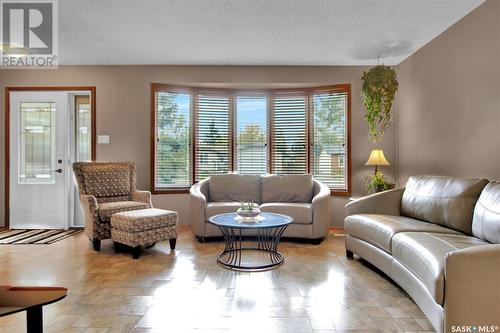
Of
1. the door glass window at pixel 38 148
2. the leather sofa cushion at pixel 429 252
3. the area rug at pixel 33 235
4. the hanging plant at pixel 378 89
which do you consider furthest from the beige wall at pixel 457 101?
the door glass window at pixel 38 148

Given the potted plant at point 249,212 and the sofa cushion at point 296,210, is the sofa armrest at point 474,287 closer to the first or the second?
the potted plant at point 249,212

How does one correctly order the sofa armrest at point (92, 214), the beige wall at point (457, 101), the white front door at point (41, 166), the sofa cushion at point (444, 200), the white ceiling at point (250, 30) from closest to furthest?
1. the sofa cushion at point (444, 200)
2. the beige wall at point (457, 101)
3. the white ceiling at point (250, 30)
4. the sofa armrest at point (92, 214)
5. the white front door at point (41, 166)

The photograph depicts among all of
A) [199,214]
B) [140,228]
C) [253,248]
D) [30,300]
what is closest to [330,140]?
[253,248]

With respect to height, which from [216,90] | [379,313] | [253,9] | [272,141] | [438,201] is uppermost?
[253,9]

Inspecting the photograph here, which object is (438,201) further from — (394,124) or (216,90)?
(216,90)

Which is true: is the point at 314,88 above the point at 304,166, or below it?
above

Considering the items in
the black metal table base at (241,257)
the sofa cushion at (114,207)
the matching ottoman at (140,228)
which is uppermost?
the sofa cushion at (114,207)

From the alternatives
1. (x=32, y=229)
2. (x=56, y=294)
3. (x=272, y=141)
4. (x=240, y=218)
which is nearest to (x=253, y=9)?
(x=240, y=218)

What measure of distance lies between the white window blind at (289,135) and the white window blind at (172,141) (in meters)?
1.48

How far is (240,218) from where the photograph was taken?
3.32m

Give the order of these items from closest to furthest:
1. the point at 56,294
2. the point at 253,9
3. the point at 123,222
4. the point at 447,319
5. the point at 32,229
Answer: the point at 56,294
the point at 447,319
the point at 253,9
the point at 123,222
the point at 32,229

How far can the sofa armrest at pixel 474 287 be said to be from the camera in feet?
5.84

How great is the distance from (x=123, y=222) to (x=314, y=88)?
3608 millimetres

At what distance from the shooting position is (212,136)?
536 cm
